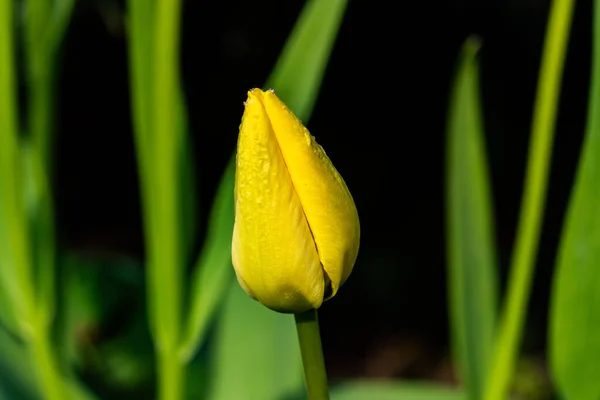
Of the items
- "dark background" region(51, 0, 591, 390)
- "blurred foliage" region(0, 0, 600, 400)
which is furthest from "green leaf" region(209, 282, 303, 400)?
"dark background" region(51, 0, 591, 390)

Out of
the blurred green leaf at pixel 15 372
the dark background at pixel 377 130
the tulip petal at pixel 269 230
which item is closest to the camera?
the tulip petal at pixel 269 230

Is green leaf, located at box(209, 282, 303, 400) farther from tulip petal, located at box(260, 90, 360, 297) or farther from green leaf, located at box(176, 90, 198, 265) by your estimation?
tulip petal, located at box(260, 90, 360, 297)

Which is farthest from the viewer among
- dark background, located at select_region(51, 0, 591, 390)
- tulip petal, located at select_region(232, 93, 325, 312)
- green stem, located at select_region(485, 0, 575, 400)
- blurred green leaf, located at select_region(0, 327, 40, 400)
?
dark background, located at select_region(51, 0, 591, 390)

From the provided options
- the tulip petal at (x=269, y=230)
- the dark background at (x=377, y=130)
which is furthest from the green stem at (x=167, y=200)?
the dark background at (x=377, y=130)

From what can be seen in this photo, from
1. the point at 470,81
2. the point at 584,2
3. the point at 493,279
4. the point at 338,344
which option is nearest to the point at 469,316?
the point at 493,279

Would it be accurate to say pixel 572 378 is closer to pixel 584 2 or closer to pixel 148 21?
pixel 148 21

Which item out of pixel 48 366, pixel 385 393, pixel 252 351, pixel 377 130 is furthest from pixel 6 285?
pixel 377 130

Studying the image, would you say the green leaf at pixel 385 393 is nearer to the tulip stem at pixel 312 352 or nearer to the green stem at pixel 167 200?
the green stem at pixel 167 200
